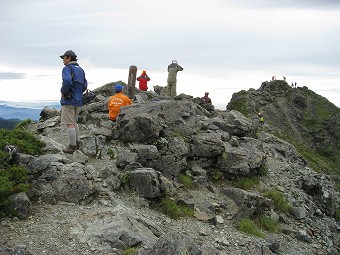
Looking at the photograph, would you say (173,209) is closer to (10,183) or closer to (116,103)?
(10,183)

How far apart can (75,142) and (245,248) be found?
897 centimetres

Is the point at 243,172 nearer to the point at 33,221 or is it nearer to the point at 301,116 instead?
the point at 33,221

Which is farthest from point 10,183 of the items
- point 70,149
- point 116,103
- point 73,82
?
point 116,103

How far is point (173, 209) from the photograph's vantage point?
14836 mm

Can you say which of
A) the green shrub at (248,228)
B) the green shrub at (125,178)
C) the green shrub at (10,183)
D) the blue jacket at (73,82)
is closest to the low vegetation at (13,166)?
the green shrub at (10,183)

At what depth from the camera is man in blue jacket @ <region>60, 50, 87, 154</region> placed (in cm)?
1553

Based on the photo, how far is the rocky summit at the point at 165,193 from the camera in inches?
432

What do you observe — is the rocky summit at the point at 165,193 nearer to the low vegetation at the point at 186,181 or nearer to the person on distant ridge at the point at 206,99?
the low vegetation at the point at 186,181

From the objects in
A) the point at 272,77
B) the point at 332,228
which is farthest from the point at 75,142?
the point at 272,77

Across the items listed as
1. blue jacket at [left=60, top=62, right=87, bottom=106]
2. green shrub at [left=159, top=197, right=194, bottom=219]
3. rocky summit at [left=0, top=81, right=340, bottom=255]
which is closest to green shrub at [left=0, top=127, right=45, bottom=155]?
rocky summit at [left=0, top=81, right=340, bottom=255]

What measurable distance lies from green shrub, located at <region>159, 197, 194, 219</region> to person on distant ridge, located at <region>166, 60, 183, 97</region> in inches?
696

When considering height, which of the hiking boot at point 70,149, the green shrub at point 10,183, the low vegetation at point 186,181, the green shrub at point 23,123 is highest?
the green shrub at point 23,123

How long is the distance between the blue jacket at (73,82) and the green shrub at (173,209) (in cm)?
596

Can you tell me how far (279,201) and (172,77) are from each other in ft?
53.6
